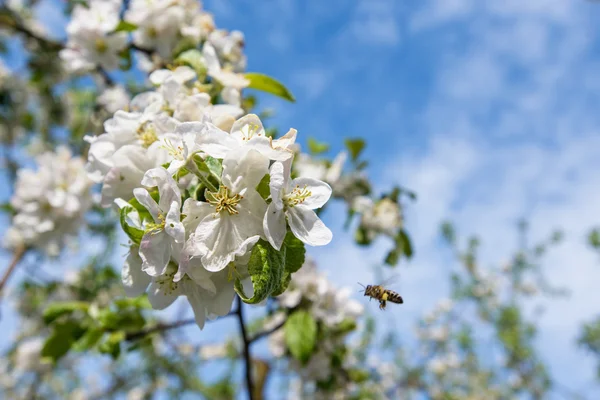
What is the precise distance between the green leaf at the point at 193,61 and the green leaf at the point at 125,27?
533 mm

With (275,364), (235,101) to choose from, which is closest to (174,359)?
(275,364)

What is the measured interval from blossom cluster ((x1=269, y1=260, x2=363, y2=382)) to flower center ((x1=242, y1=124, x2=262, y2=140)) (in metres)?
1.30

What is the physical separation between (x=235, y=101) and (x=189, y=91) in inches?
5.9

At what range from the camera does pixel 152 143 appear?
126 cm

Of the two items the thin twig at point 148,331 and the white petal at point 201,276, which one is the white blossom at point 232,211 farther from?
the thin twig at point 148,331

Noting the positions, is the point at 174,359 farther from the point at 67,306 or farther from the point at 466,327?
→ the point at 466,327

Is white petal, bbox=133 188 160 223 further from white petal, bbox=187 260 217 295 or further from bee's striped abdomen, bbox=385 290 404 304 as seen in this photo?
bee's striped abdomen, bbox=385 290 404 304

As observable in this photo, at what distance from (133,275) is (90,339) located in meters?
1.08

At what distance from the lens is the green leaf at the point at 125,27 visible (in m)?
2.13

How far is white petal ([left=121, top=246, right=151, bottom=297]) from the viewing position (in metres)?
1.15

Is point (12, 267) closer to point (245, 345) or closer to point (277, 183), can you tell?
point (245, 345)

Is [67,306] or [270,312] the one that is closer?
[67,306]

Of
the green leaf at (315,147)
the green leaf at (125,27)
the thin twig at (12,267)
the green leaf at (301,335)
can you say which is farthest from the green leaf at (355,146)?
the thin twig at (12,267)

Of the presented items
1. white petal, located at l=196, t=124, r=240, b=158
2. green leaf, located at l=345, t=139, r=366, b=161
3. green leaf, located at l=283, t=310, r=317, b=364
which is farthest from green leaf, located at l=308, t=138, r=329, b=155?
white petal, located at l=196, t=124, r=240, b=158
